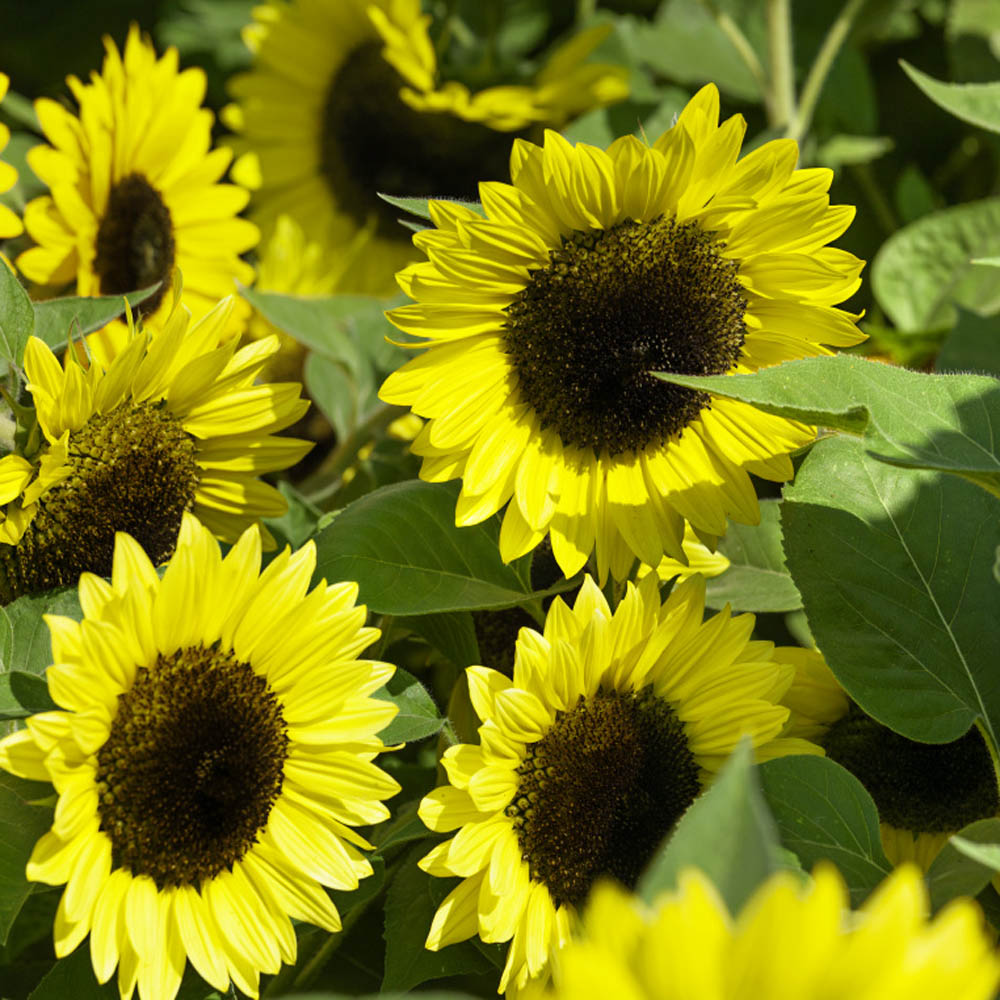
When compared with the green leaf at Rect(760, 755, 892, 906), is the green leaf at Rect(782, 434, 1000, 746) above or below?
above

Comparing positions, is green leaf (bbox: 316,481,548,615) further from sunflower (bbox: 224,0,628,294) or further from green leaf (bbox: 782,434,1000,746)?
sunflower (bbox: 224,0,628,294)

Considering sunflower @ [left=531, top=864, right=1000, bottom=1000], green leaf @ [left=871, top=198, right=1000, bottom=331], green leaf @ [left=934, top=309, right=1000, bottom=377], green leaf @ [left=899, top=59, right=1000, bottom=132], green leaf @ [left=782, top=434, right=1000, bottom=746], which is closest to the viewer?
sunflower @ [left=531, top=864, right=1000, bottom=1000]

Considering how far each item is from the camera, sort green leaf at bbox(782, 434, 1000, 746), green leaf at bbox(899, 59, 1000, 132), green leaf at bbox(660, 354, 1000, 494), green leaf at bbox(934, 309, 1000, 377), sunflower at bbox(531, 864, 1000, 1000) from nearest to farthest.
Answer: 1. sunflower at bbox(531, 864, 1000, 1000)
2. green leaf at bbox(660, 354, 1000, 494)
3. green leaf at bbox(782, 434, 1000, 746)
4. green leaf at bbox(899, 59, 1000, 132)
5. green leaf at bbox(934, 309, 1000, 377)

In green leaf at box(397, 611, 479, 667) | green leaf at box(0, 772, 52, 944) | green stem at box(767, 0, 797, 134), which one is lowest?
green leaf at box(0, 772, 52, 944)

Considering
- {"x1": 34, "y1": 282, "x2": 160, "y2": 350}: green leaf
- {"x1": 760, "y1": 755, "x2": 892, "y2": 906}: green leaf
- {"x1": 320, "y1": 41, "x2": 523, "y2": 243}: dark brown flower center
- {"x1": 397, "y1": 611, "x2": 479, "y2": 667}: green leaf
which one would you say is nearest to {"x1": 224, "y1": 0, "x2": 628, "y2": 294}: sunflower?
{"x1": 320, "y1": 41, "x2": 523, "y2": 243}: dark brown flower center

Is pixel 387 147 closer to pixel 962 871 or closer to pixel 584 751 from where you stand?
pixel 584 751

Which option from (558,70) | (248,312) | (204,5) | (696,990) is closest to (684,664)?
(696,990)

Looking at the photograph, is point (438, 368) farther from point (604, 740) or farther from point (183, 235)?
point (183, 235)
